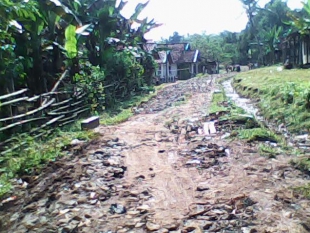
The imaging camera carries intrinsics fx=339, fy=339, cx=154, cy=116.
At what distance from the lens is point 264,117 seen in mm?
10438

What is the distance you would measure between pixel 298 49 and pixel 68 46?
21.8m

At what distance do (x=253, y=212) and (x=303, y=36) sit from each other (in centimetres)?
2164

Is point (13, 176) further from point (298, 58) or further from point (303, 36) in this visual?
point (298, 58)

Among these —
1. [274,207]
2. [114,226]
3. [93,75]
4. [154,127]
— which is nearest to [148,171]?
[114,226]

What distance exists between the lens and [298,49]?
85.8 feet

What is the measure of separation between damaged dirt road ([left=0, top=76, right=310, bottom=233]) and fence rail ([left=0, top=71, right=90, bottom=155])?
3.96ft

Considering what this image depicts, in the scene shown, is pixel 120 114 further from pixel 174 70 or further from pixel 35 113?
pixel 174 70

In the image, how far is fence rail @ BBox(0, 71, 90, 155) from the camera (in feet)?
21.4

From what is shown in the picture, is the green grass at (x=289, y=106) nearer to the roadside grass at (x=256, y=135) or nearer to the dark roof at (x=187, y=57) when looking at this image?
the roadside grass at (x=256, y=135)

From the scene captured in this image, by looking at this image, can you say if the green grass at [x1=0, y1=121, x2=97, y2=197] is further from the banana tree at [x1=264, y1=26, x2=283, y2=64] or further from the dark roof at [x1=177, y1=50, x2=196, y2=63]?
the dark roof at [x1=177, y1=50, x2=196, y2=63]

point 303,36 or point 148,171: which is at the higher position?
point 303,36

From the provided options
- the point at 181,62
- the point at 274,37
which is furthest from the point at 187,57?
the point at 274,37

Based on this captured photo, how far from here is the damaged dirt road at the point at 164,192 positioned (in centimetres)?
370

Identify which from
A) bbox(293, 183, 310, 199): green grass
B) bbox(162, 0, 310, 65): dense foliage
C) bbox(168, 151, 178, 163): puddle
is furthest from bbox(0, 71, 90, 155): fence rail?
bbox(162, 0, 310, 65): dense foliage
